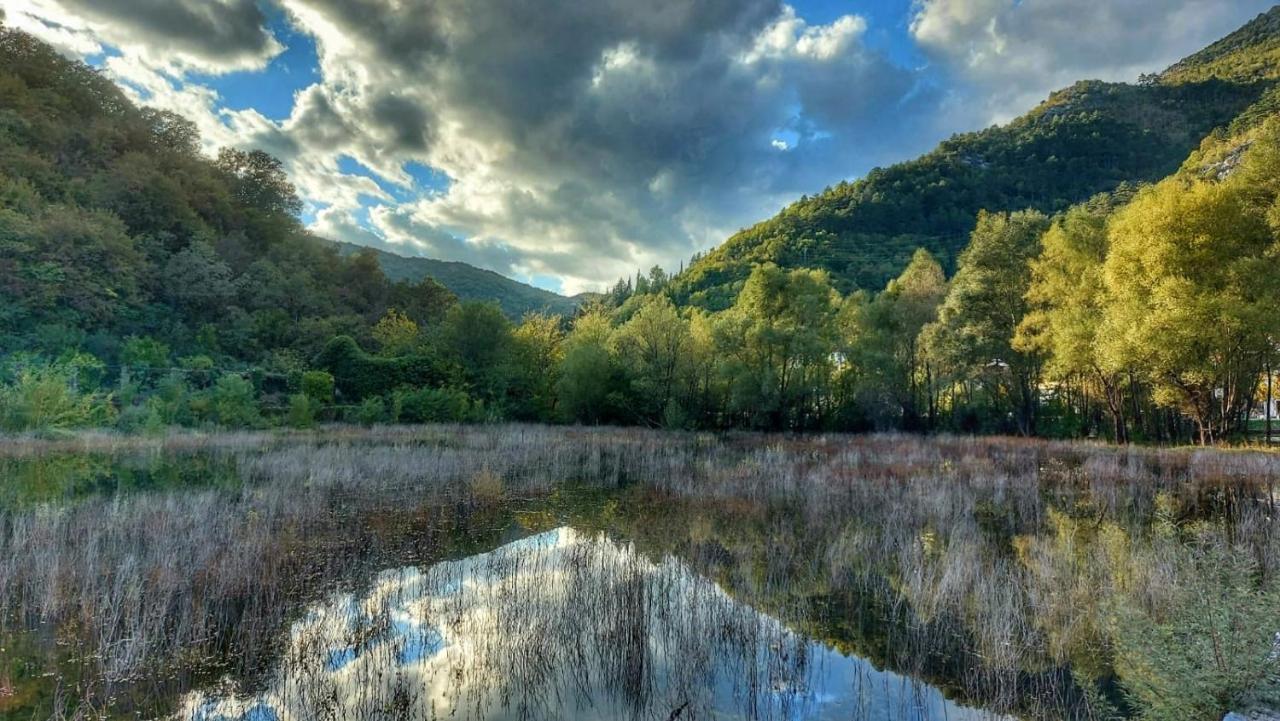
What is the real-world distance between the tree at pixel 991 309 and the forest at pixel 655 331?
14cm

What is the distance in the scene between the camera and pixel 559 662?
4723 millimetres

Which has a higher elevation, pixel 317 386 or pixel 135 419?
pixel 317 386

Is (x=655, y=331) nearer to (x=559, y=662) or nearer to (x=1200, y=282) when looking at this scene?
(x=1200, y=282)

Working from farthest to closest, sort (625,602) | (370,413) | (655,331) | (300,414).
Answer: (655,331), (370,413), (300,414), (625,602)

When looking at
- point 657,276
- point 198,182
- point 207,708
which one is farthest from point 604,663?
point 657,276

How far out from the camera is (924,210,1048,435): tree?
28719 mm

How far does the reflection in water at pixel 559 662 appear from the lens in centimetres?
404

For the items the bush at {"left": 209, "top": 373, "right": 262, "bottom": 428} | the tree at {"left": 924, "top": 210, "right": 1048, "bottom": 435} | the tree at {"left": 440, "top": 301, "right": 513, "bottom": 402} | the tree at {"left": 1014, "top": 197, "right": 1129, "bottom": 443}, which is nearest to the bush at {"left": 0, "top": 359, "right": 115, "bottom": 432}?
the bush at {"left": 209, "top": 373, "right": 262, "bottom": 428}

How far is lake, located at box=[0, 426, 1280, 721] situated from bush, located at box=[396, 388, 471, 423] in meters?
18.8

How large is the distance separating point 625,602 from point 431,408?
28.4m

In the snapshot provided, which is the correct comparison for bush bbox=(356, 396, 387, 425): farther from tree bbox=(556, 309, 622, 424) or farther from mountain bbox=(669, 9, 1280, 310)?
mountain bbox=(669, 9, 1280, 310)

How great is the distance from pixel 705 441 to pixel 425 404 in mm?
16567

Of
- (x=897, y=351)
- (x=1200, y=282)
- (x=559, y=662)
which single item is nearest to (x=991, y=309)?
(x=897, y=351)

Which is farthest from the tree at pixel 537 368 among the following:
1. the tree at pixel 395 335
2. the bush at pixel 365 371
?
the tree at pixel 395 335
